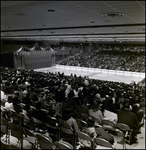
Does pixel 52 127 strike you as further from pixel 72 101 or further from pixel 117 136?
pixel 72 101

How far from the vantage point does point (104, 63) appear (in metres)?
37.9

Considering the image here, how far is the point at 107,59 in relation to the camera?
Answer: 129 feet

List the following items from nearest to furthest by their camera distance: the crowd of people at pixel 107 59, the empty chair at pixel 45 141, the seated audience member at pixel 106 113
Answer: the empty chair at pixel 45 141 → the seated audience member at pixel 106 113 → the crowd of people at pixel 107 59

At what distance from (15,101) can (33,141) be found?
3676 millimetres

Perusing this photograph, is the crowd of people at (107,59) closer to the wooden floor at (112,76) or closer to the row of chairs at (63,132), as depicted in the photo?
the wooden floor at (112,76)

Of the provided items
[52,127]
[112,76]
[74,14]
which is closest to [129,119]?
[52,127]

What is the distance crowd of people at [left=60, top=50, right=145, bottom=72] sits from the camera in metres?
36.1

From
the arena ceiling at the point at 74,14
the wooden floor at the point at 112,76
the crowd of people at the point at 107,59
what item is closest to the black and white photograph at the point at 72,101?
the arena ceiling at the point at 74,14

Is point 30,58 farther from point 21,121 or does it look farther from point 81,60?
point 21,121

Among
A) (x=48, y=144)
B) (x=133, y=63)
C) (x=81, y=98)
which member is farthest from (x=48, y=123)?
(x=133, y=63)

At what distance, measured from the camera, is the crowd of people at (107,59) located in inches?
1420

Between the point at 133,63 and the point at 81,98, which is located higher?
the point at 133,63

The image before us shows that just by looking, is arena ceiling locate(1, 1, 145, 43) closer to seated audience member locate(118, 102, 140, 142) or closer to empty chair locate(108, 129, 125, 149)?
seated audience member locate(118, 102, 140, 142)

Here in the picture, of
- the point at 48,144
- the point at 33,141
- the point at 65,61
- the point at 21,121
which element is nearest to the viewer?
the point at 48,144
